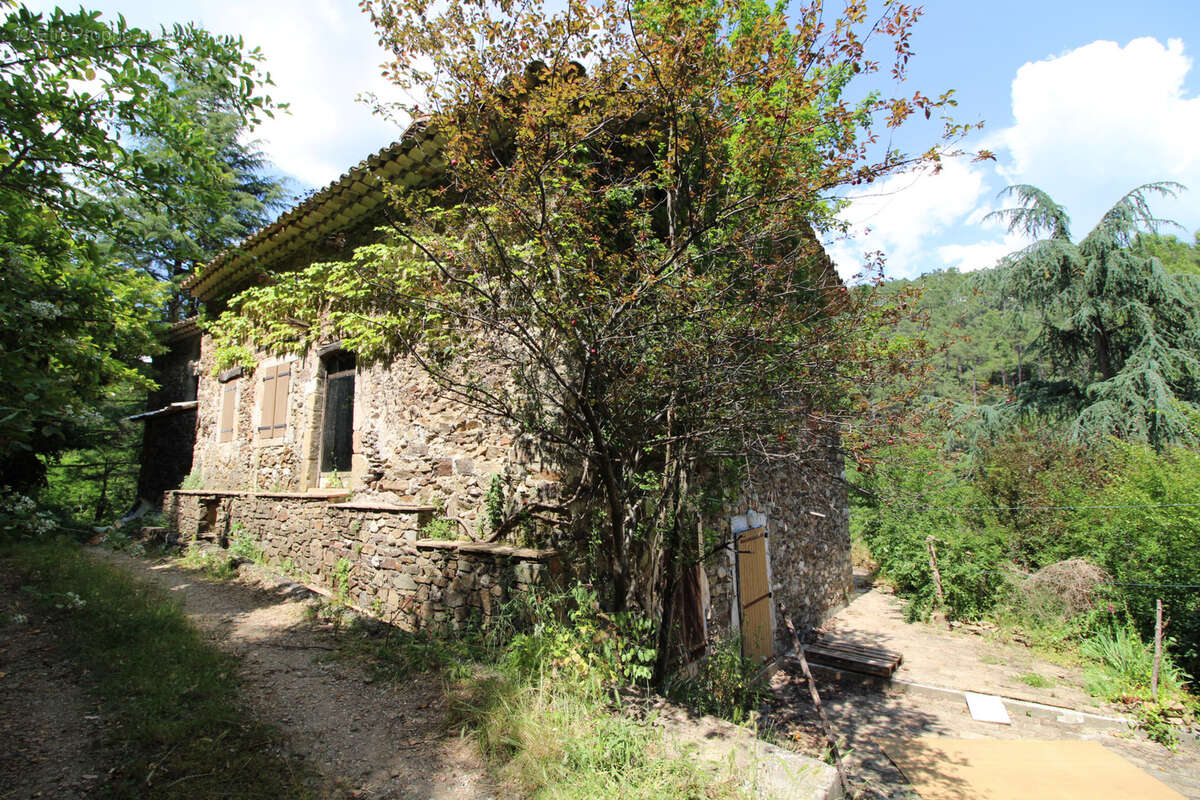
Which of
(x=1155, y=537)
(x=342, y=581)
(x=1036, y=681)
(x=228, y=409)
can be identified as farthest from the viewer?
(x=228, y=409)

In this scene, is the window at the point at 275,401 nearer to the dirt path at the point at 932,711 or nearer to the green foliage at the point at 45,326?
the green foliage at the point at 45,326

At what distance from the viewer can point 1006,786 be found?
4.94 metres

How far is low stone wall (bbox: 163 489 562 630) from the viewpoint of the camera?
427cm

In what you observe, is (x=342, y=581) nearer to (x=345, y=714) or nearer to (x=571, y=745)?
(x=345, y=714)

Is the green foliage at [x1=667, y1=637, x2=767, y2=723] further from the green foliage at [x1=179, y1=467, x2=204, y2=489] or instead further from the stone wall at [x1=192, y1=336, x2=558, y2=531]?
the green foliage at [x1=179, y1=467, x2=204, y2=489]

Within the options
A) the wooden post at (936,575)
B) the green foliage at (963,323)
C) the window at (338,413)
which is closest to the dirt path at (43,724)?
the window at (338,413)

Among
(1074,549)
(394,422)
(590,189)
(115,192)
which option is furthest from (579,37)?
(1074,549)

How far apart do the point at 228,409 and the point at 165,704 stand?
677 cm

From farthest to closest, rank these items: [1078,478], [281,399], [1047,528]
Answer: [1078,478], [1047,528], [281,399]

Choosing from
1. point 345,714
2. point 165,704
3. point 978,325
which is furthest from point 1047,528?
point 978,325

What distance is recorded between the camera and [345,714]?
3.58m

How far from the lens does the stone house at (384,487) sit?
476 cm

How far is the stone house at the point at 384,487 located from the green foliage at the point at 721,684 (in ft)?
0.79

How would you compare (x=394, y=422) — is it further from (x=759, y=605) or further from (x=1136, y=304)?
(x=1136, y=304)
